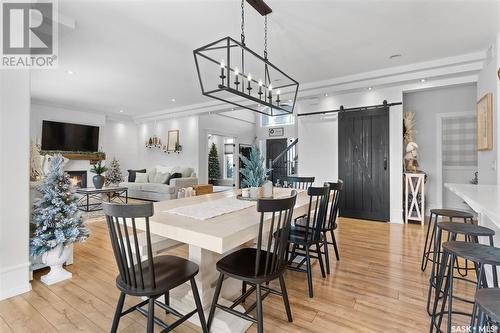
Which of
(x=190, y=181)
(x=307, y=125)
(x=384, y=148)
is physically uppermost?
(x=307, y=125)

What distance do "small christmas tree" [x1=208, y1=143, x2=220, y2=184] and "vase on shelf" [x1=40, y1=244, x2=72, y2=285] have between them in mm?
7795

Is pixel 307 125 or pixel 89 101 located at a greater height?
pixel 89 101

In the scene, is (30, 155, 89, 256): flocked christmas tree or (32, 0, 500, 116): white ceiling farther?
(32, 0, 500, 116): white ceiling

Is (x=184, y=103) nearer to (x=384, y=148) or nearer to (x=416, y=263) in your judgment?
(x=384, y=148)

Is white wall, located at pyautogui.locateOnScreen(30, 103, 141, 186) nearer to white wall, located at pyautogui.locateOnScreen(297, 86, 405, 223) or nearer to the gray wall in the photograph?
white wall, located at pyautogui.locateOnScreen(297, 86, 405, 223)

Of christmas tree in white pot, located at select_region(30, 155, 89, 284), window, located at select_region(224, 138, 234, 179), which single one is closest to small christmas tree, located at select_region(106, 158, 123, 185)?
window, located at select_region(224, 138, 234, 179)

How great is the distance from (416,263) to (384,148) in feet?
8.45

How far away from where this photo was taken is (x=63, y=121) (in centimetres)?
757

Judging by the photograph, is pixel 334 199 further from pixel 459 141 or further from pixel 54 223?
pixel 459 141

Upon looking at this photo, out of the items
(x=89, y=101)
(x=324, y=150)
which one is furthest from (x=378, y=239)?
(x=89, y=101)

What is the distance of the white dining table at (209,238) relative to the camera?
4.54 feet

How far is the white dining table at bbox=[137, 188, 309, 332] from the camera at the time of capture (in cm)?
138

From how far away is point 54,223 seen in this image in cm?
245

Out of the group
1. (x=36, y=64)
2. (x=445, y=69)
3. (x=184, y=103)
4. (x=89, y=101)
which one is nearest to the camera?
(x=445, y=69)
